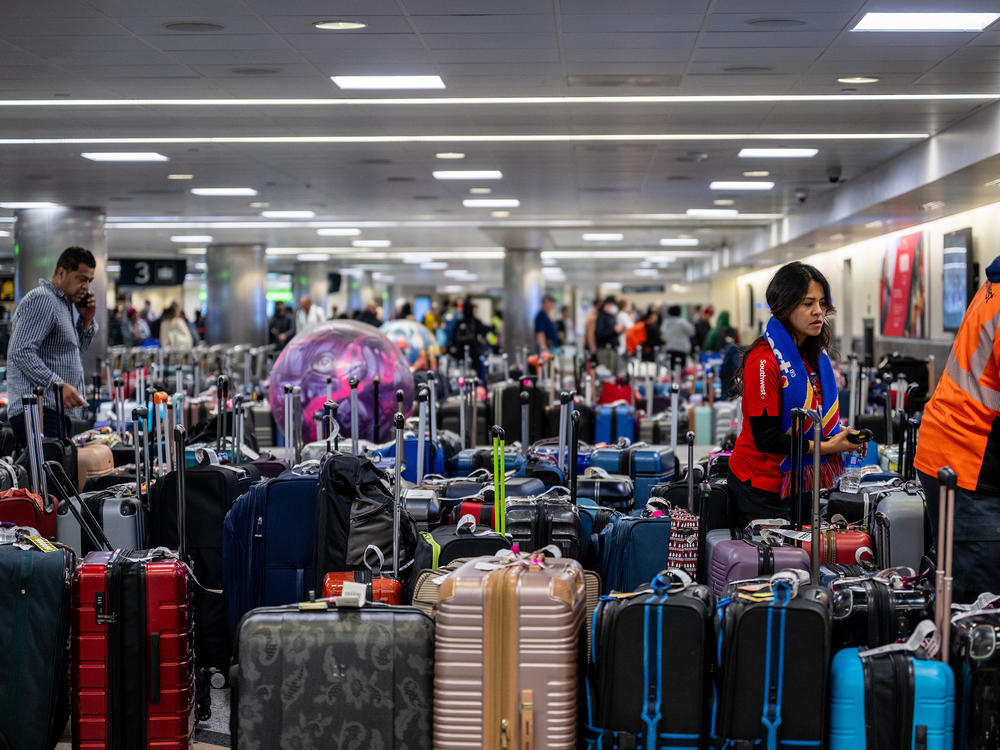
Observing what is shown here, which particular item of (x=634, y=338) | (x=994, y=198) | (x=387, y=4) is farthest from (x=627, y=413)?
(x=634, y=338)

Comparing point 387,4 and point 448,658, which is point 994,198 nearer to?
point 387,4

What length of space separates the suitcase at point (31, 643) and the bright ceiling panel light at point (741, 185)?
12.8 meters

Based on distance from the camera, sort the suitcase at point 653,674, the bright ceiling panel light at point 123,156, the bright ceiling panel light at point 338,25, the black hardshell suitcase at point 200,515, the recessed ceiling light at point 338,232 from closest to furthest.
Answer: the suitcase at point 653,674, the black hardshell suitcase at point 200,515, the bright ceiling panel light at point 338,25, the bright ceiling panel light at point 123,156, the recessed ceiling light at point 338,232

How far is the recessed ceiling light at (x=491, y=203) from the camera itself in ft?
59.2

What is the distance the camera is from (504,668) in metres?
3.32

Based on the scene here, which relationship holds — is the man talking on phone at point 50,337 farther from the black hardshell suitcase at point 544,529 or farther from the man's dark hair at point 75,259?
the black hardshell suitcase at point 544,529

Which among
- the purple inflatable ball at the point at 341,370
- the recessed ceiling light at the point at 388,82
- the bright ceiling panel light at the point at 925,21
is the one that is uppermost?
the recessed ceiling light at the point at 388,82

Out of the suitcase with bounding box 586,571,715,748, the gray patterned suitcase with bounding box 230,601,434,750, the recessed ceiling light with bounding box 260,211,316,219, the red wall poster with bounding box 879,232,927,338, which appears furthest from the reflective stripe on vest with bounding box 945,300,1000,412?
the recessed ceiling light with bounding box 260,211,316,219

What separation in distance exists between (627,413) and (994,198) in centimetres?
547

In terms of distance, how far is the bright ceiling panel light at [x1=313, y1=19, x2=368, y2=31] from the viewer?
707 cm

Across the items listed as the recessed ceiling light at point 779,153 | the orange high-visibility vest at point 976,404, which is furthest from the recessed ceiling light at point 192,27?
the recessed ceiling light at point 779,153

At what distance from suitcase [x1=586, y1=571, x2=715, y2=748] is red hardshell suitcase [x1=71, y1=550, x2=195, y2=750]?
4.41 ft

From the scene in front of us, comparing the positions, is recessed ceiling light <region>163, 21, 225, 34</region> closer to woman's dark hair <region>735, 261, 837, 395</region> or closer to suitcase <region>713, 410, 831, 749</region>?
woman's dark hair <region>735, 261, 837, 395</region>

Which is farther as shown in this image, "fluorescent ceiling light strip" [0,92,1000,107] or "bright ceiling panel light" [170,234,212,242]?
"bright ceiling panel light" [170,234,212,242]
